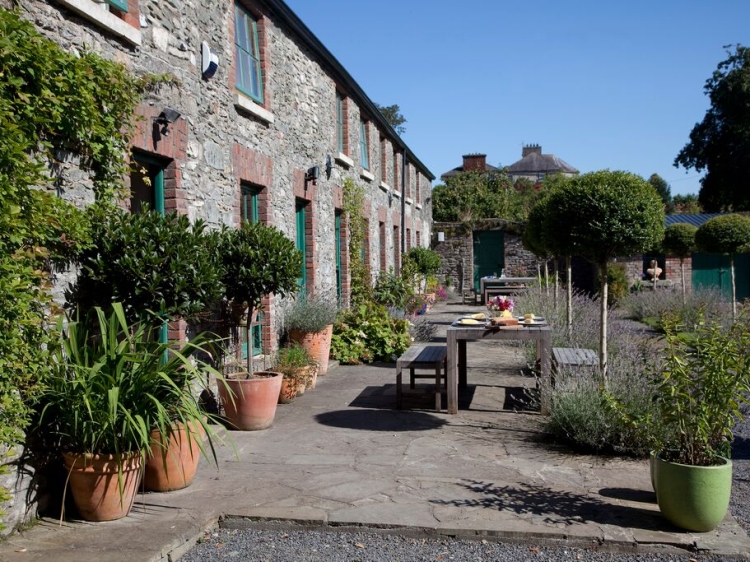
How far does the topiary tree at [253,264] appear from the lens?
20.8 feet

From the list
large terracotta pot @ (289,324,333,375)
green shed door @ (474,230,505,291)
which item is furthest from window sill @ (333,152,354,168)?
green shed door @ (474,230,505,291)

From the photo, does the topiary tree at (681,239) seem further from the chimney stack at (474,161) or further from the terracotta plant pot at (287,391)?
the chimney stack at (474,161)

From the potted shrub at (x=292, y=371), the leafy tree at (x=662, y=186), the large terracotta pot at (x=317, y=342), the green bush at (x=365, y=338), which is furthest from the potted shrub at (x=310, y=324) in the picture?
the leafy tree at (x=662, y=186)

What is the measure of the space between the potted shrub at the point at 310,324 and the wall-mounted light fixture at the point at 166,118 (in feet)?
11.2

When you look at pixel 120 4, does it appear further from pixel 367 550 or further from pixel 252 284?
pixel 367 550

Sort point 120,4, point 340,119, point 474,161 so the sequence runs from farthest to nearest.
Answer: point 474,161, point 340,119, point 120,4

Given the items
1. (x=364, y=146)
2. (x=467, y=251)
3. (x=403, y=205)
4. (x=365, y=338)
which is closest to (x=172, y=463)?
(x=365, y=338)

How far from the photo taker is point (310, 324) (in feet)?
28.2

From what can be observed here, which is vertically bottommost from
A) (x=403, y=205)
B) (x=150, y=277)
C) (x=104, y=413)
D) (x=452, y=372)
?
(x=452, y=372)

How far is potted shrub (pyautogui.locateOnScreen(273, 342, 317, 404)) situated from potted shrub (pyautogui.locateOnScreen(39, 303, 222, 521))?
10.1 feet

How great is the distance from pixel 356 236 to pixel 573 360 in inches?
254

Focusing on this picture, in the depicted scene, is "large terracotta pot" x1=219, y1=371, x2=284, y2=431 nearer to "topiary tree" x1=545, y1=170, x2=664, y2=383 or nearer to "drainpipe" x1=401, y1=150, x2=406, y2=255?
"topiary tree" x1=545, y1=170, x2=664, y2=383

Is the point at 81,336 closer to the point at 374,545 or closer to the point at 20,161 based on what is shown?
the point at 20,161

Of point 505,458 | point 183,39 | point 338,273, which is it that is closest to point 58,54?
point 183,39
